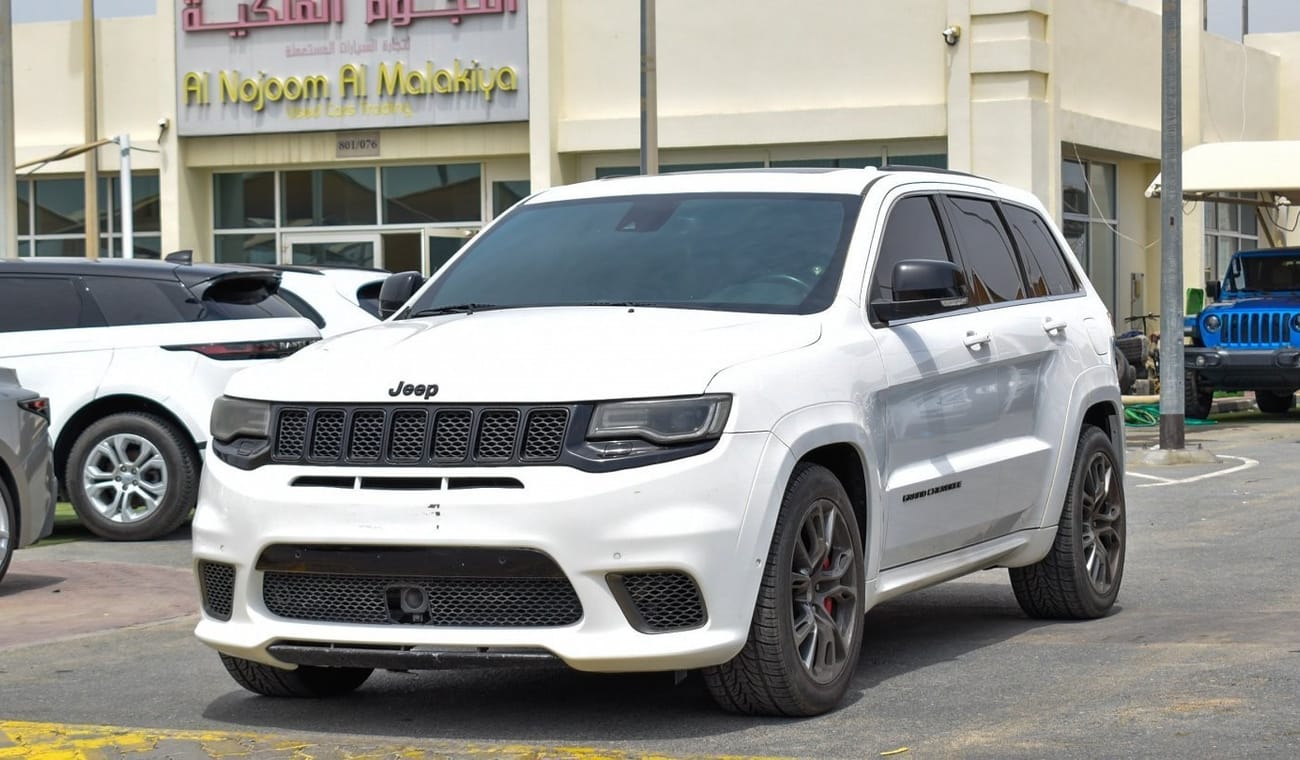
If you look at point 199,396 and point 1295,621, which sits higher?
point 199,396

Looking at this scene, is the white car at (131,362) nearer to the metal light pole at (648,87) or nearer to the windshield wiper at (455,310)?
the windshield wiper at (455,310)

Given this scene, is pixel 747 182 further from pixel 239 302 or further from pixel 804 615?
pixel 239 302

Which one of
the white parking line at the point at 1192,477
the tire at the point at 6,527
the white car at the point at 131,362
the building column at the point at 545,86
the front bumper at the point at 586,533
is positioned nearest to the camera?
the front bumper at the point at 586,533

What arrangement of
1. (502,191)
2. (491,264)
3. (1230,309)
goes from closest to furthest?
(491,264)
(1230,309)
(502,191)

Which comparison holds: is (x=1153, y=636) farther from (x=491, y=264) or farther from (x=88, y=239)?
(x=88, y=239)

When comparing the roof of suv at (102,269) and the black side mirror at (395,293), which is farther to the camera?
the roof of suv at (102,269)

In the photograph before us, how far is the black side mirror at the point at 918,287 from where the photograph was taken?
279 inches

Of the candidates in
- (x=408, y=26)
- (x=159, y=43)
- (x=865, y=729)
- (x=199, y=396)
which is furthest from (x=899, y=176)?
(x=159, y=43)

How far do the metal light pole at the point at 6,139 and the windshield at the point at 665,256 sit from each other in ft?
38.7

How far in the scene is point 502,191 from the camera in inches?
1265

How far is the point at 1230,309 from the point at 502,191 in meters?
12.0

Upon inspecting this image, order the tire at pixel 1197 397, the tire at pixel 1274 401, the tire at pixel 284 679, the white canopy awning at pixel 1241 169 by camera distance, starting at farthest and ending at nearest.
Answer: the tire at pixel 1274 401 < the white canopy awning at pixel 1241 169 < the tire at pixel 1197 397 < the tire at pixel 284 679

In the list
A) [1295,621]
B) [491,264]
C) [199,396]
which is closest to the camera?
[491,264]

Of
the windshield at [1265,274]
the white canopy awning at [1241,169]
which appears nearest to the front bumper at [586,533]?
the windshield at [1265,274]
